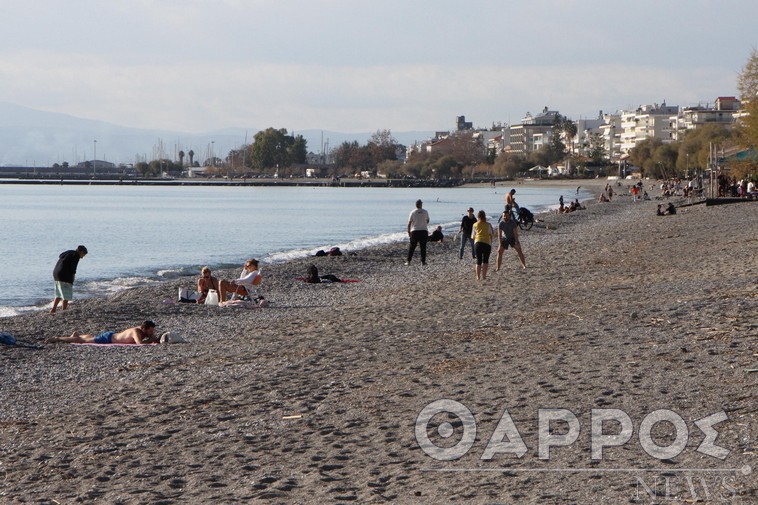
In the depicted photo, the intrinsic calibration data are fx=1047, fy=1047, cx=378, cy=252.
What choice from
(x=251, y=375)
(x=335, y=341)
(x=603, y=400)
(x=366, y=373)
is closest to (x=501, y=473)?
(x=603, y=400)

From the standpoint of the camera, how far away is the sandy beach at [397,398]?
21.2 feet

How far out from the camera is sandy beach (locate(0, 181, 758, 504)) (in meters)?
6.48

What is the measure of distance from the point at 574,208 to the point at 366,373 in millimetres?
52472

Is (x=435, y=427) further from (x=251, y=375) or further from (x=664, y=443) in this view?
(x=251, y=375)

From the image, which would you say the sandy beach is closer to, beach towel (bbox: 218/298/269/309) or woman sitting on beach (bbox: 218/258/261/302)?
beach towel (bbox: 218/298/269/309)

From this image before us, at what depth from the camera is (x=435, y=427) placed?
7742 mm

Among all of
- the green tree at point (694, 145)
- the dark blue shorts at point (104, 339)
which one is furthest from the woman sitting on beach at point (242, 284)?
the green tree at point (694, 145)

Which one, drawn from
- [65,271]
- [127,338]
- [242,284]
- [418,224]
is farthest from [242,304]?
[418,224]

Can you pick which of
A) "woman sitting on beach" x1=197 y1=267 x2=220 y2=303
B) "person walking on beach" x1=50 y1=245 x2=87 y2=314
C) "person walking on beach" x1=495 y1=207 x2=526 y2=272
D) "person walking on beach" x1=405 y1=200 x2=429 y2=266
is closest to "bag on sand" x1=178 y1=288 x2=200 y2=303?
"woman sitting on beach" x1=197 y1=267 x2=220 y2=303

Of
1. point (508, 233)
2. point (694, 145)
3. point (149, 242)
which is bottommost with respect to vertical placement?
point (149, 242)

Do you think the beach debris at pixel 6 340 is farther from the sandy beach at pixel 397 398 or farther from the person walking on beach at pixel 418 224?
the person walking on beach at pixel 418 224

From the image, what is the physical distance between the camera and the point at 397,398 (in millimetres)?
8773

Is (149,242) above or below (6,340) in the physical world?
below

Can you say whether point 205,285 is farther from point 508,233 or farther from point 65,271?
point 508,233
